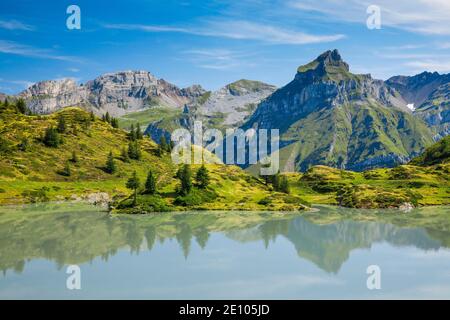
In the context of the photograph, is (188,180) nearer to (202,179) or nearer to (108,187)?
(202,179)

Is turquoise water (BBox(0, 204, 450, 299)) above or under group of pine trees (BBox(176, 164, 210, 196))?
under

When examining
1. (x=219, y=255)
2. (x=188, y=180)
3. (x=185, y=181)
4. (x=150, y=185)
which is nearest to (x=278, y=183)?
(x=188, y=180)

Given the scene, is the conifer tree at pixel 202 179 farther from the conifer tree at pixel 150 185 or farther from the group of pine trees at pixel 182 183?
the conifer tree at pixel 150 185

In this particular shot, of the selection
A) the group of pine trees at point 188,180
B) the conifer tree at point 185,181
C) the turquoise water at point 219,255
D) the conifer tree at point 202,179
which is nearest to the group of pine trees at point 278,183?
the group of pine trees at point 188,180

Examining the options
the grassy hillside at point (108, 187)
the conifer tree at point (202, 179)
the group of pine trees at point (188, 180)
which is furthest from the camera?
the conifer tree at point (202, 179)

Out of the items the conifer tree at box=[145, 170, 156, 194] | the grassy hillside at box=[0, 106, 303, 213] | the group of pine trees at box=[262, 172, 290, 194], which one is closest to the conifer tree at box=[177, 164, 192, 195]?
the grassy hillside at box=[0, 106, 303, 213]

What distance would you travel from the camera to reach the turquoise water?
5181 cm

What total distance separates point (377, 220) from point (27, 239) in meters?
91.2

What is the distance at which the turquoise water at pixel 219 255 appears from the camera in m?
51.8

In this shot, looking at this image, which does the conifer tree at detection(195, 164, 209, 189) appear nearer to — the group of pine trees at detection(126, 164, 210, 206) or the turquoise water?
the group of pine trees at detection(126, 164, 210, 206)

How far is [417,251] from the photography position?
8125 cm

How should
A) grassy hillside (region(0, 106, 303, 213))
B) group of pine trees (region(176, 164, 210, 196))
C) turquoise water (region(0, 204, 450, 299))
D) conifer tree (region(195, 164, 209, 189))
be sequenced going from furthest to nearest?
1. conifer tree (region(195, 164, 209, 189))
2. group of pine trees (region(176, 164, 210, 196))
3. grassy hillside (region(0, 106, 303, 213))
4. turquoise water (region(0, 204, 450, 299))

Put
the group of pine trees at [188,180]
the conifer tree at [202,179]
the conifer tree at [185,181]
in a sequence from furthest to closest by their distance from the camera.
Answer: the conifer tree at [202,179]
the group of pine trees at [188,180]
the conifer tree at [185,181]
